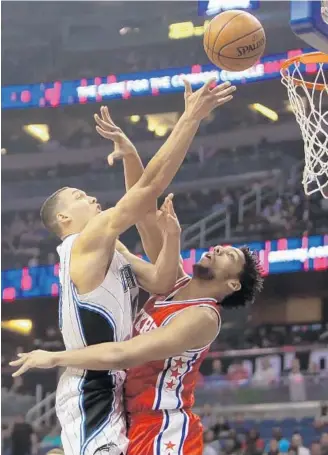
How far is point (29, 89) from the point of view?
12039 mm

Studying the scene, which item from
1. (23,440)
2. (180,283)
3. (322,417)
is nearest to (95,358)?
(180,283)

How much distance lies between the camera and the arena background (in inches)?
403

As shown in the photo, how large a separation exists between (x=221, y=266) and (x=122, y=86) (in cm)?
838

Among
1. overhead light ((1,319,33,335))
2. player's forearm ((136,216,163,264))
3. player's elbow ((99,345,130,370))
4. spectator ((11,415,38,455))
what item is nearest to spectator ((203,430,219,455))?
spectator ((11,415,38,455))

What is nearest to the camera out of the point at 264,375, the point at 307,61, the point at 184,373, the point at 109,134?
the point at 184,373

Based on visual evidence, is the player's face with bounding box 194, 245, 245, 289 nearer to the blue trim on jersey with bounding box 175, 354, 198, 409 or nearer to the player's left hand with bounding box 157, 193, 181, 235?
the player's left hand with bounding box 157, 193, 181, 235

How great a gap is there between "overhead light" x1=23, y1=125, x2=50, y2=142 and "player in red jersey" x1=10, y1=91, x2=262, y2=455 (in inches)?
348

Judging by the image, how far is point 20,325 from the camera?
38.5ft

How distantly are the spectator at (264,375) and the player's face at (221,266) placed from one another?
6.90 metres

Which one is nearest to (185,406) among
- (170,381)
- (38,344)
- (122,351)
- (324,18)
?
(170,381)

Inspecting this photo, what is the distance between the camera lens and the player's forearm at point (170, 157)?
11.3 feet

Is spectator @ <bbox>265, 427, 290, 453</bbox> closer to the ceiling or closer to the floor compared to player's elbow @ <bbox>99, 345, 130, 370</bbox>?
closer to the floor

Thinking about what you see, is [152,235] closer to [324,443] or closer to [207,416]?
[324,443]

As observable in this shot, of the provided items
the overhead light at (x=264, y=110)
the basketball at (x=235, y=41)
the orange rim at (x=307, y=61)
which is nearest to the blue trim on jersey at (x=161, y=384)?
the basketball at (x=235, y=41)
